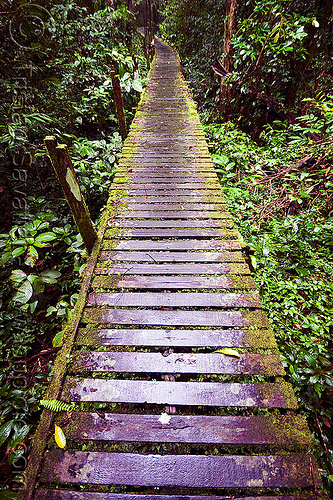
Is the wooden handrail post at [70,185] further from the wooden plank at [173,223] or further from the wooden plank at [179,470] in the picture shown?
the wooden plank at [179,470]

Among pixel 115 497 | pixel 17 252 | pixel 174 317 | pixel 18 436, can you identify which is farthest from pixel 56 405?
pixel 17 252

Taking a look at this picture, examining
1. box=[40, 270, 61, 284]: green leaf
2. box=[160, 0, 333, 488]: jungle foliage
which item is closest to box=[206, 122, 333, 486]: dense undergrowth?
box=[160, 0, 333, 488]: jungle foliage

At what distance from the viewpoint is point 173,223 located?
294 cm

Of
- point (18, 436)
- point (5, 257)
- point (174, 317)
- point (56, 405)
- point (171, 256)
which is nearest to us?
point (56, 405)

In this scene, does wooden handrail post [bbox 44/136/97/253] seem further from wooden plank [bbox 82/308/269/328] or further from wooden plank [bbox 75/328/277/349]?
wooden plank [bbox 75/328/277/349]

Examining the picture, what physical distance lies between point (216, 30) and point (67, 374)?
13.7m

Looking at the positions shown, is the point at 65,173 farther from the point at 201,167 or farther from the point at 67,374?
the point at 201,167

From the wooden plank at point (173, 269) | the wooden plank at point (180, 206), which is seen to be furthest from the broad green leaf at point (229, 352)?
the wooden plank at point (180, 206)

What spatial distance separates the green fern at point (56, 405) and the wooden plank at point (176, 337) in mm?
427

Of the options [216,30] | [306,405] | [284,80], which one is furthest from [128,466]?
[216,30]

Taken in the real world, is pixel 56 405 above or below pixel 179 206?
below

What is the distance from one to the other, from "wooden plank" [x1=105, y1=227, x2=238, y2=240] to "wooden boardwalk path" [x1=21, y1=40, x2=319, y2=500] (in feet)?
0.04

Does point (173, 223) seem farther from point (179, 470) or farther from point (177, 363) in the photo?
point (179, 470)

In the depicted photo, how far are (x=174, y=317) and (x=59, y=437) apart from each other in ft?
3.81
